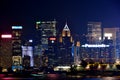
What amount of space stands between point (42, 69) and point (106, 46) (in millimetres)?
23105

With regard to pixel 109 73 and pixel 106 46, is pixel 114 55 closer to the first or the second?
pixel 106 46

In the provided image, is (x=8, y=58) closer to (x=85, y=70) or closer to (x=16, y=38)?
(x=16, y=38)

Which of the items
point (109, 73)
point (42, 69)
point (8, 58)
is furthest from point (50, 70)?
point (109, 73)

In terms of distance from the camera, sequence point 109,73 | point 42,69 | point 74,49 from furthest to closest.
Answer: point 74,49, point 42,69, point 109,73

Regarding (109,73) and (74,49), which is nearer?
(109,73)

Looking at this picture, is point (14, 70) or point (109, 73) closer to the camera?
point (109, 73)

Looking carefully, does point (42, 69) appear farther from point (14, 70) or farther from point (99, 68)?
point (99, 68)

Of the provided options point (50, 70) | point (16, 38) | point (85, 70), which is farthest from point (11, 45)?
point (85, 70)

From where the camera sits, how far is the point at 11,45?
477 feet

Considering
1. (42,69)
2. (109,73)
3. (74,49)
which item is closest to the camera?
(109,73)

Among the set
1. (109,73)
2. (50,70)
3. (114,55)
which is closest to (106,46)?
(114,55)

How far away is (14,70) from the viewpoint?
140500 mm

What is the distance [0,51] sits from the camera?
145 metres

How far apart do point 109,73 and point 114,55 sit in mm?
32658
